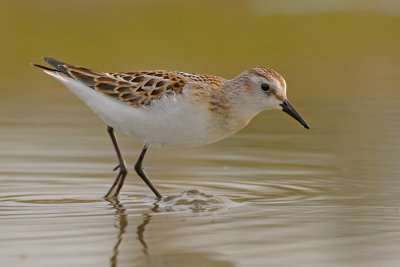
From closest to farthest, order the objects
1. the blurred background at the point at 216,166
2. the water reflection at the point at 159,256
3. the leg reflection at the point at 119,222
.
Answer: the water reflection at the point at 159,256 < the leg reflection at the point at 119,222 < the blurred background at the point at 216,166

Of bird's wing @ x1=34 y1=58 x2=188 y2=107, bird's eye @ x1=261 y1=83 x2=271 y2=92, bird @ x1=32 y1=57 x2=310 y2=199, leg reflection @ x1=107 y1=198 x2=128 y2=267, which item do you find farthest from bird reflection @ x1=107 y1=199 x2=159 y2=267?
bird's eye @ x1=261 y1=83 x2=271 y2=92

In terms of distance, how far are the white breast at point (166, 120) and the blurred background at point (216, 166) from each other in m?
0.69

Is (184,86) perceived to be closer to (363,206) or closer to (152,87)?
(152,87)

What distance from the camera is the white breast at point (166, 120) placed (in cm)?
993

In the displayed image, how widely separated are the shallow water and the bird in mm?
737

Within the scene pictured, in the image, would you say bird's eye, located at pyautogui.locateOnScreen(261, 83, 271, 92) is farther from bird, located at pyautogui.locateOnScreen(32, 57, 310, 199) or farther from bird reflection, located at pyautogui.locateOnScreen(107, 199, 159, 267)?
bird reflection, located at pyautogui.locateOnScreen(107, 199, 159, 267)

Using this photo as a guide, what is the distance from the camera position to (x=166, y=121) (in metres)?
10.0

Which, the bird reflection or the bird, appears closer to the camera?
the bird reflection

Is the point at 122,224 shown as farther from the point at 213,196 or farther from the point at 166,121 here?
the point at 213,196

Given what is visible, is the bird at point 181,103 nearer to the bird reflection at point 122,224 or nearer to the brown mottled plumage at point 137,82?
the brown mottled plumage at point 137,82

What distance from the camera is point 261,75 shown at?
34.1 ft

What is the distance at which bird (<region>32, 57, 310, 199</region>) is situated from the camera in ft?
32.8

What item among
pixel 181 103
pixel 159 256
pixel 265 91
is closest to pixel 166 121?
pixel 181 103

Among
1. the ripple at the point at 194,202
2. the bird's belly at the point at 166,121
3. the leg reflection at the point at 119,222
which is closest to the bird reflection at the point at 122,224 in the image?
the leg reflection at the point at 119,222
